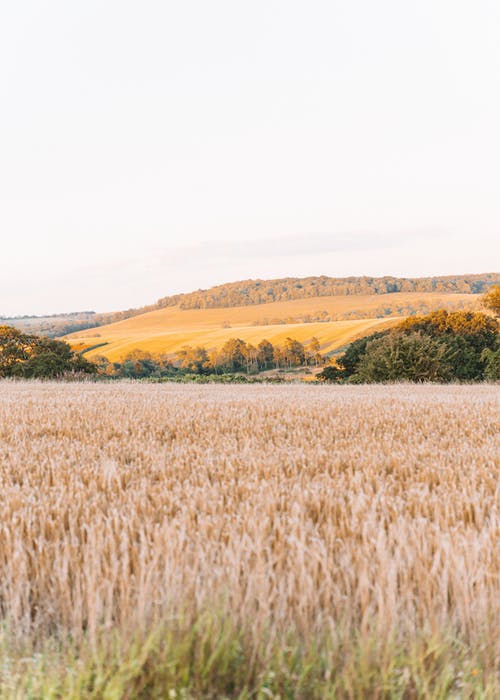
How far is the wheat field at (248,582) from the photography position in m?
1.69

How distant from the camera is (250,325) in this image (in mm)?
110500

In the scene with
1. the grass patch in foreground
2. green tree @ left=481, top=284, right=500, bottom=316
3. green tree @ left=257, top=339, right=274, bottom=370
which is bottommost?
green tree @ left=257, top=339, right=274, bottom=370

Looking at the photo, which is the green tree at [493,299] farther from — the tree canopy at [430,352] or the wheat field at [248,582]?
the wheat field at [248,582]

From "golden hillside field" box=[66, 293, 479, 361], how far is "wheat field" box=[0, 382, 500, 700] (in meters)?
73.4

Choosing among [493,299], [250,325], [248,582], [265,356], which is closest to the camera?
[248,582]

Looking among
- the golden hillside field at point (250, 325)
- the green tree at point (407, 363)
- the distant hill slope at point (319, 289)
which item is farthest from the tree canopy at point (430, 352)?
the distant hill slope at point (319, 289)

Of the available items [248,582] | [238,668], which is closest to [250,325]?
[248,582]

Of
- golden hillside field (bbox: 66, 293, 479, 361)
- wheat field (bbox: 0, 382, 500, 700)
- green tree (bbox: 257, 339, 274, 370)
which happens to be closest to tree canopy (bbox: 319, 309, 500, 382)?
green tree (bbox: 257, 339, 274, 370)

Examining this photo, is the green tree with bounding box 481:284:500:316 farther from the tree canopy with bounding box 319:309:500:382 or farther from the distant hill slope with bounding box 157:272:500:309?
the distant hill slope with bounding box 157:272:500:309

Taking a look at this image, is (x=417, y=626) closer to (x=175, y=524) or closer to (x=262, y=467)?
(x=175, y=524)

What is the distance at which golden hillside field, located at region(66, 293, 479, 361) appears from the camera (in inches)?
3371

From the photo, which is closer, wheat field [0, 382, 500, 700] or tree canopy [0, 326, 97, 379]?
wheat field [0, 382, 500, 700]

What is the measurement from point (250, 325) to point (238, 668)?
357ft

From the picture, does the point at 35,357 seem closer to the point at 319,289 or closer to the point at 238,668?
the point at 238,668
